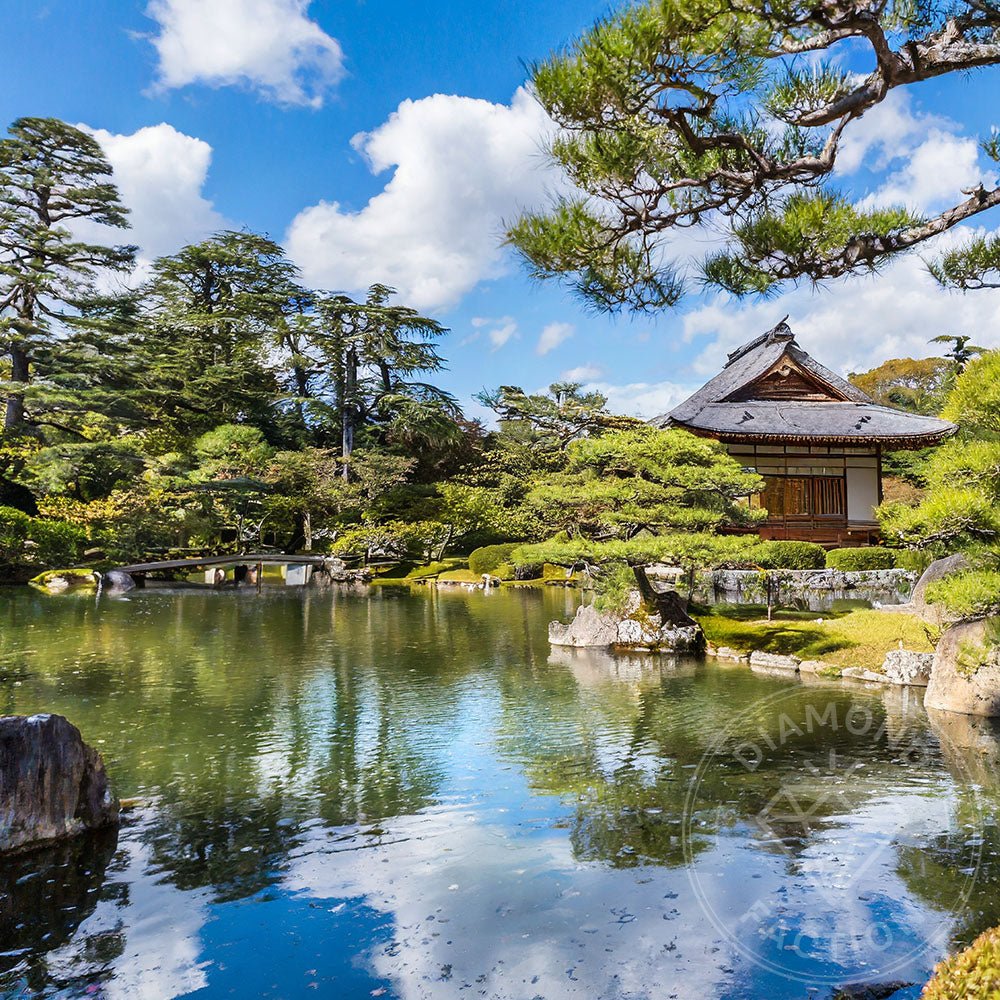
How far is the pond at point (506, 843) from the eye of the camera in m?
3.39

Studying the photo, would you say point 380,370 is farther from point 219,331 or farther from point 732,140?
point 732,140

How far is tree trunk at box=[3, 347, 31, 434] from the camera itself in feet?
71.7

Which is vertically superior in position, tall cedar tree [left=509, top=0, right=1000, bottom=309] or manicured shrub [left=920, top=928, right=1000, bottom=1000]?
tall cedar tree [left=509, top=0, right=1000, bottom=309]

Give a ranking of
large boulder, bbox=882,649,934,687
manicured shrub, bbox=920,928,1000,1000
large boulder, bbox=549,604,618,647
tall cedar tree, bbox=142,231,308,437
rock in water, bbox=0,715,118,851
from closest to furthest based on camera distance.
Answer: manicured shrub, bbox=920,928,1000,1000 < rock in water, bbox=0,715,118,851 < large boulder, bbox=882,649,934,687 < large boulder, bbox=549,604,618,647 < tall cedar tree, bbox=142,231,308,437

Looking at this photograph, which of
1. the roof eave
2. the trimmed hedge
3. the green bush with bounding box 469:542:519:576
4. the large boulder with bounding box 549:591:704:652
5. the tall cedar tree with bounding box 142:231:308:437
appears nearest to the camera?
the large boulder with bounding box 549:591:704:652

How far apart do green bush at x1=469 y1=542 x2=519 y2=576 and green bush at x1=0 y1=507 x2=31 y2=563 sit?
40.4 feet

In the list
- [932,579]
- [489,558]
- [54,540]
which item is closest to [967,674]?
[932,579]

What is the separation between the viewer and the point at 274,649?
37.8ft

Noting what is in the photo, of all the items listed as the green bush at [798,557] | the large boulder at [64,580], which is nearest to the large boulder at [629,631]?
the green bush at [798,557]

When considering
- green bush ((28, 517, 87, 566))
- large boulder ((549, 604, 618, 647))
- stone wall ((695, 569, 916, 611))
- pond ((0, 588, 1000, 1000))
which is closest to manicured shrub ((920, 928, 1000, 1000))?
pond ((0, 588, 1000, 1000))

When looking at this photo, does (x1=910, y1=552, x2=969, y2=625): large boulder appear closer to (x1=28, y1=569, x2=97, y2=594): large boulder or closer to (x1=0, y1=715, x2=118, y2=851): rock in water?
(x1=0, y1=715, x2=118, y2=851): rock in water

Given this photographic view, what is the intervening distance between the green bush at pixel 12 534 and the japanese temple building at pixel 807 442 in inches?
662

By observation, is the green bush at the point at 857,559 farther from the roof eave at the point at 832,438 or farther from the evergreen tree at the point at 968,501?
the evergreen tree at the point at 968,501

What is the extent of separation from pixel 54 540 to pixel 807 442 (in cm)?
1998
